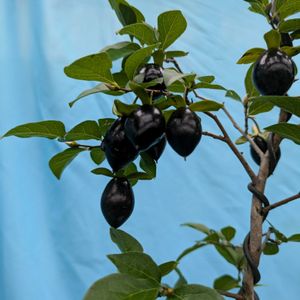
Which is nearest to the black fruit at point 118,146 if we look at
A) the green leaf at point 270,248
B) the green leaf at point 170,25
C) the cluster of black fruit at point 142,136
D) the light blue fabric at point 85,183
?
the cluster of black fruit at point 142,136

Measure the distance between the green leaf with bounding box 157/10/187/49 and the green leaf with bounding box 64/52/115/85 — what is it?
7 cm

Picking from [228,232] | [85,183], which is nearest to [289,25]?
[228,232]

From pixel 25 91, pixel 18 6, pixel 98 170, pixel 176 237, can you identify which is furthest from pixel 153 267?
pixel 18 6

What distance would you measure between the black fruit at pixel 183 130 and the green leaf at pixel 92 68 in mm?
76

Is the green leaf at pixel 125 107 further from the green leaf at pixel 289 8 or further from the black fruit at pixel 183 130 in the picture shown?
the green leaf at pixel 289 8

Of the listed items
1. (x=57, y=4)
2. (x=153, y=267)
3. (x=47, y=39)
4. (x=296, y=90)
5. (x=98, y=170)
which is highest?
(x=57, y=4)

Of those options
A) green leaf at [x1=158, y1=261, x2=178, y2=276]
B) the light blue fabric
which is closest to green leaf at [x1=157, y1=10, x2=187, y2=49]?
green leaf at [x1=158, y1=261, x2=178, y2=276]

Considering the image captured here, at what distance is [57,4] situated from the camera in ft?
Result: 4.49

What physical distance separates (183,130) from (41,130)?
163 mm

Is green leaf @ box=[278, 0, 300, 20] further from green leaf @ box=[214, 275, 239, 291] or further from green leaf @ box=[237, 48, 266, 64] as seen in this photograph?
green leaf @ box=[214, 275, 239, 291]

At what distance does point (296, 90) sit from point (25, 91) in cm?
80

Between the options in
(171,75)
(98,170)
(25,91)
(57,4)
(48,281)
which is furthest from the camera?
(57,4)

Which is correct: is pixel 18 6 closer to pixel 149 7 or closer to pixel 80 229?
pixel 149 7

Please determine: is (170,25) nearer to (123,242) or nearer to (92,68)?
(92,68)
